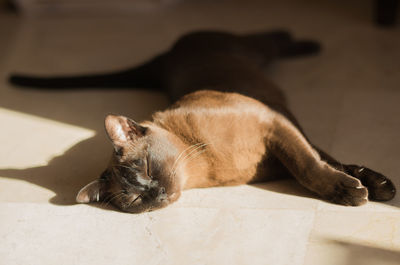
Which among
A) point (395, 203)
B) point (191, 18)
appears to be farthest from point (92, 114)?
point (395, 203)

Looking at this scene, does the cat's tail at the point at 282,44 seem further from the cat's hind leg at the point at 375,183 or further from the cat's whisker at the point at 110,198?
the cat's whisker at the point at 110,198

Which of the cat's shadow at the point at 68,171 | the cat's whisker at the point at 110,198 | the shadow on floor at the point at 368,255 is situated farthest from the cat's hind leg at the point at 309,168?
the cat's shadow at the point at 68,171

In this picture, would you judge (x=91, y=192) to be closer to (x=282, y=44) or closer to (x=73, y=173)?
(x=73, y=173)

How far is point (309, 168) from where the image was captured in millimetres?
1751

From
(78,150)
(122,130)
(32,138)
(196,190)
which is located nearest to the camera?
(122,130)

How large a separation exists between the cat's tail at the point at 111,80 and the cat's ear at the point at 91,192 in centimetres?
88

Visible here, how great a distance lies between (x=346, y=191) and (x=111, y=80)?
53.9 inches

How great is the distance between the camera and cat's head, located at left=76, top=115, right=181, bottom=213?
170 cm

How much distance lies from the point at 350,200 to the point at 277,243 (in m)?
0.29

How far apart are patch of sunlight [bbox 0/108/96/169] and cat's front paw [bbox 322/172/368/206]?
1.09 metres

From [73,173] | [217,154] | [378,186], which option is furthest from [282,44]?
[73,173]

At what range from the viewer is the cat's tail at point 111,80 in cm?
256

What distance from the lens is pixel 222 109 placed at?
6.10 ft

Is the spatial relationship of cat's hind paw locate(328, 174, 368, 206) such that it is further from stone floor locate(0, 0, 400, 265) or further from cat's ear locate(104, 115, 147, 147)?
cat's ear locate(104, 115, 147, 147)
